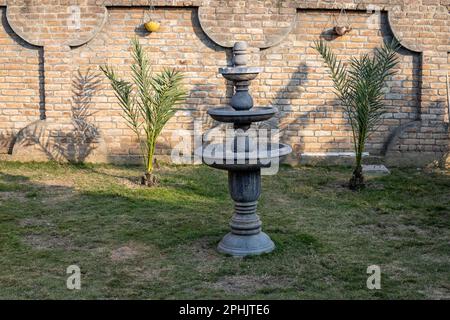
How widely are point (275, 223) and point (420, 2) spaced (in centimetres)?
474

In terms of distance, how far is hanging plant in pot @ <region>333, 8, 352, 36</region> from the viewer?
9734 millimetres

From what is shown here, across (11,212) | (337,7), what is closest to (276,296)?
(11,212)

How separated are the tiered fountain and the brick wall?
385 centimetres

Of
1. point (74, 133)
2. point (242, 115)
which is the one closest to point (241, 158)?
point (242, 115)

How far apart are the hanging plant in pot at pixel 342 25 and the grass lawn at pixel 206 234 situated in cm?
215

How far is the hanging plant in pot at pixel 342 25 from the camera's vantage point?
9734mm

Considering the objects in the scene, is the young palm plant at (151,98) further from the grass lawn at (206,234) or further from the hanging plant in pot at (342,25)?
the hanging plant in pot at (342,25)

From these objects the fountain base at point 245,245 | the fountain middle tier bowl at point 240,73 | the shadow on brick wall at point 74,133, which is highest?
the fountain middle tier bowl at point 240,73

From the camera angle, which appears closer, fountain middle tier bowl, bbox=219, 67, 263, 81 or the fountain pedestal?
fountain middle tier bowl, bbox=219, 67, 263, 81

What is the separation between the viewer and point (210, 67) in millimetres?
10016

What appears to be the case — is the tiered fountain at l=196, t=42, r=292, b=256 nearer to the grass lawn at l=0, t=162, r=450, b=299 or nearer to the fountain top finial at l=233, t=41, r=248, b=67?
the fountain top finial at l=233, t=41, r=248, b=67

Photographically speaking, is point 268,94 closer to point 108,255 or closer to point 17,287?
point 108,255

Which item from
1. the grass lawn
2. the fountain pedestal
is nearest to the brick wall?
the grass lawn

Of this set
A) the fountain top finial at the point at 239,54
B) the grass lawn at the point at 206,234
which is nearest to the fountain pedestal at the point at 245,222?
the grass lawn at the point at 206,234
